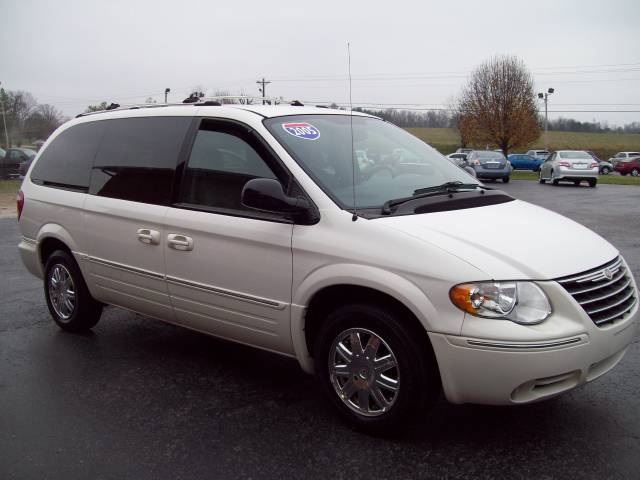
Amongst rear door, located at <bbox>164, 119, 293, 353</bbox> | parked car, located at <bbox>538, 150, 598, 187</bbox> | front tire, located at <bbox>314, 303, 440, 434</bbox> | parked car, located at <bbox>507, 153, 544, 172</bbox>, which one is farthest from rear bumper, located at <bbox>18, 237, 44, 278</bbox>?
A: parked car, located at <bbox>507, 153, 544, 172</bbox>

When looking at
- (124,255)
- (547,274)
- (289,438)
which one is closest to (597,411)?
(547,274)

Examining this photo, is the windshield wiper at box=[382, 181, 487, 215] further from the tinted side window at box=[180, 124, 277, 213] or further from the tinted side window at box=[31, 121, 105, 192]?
the tinted side window at box=[31, 121, 105, 192]

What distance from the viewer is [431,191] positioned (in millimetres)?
4109

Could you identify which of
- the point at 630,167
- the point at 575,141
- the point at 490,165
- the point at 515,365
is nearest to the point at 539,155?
the point at 630,167

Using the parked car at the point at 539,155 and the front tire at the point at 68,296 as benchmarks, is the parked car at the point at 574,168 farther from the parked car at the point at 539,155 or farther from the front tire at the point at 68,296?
the parked car at the point at 539,155

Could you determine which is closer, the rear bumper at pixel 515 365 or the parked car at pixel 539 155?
the rear bumper at pixel 515 365

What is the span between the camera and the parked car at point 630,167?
44562 millimetres

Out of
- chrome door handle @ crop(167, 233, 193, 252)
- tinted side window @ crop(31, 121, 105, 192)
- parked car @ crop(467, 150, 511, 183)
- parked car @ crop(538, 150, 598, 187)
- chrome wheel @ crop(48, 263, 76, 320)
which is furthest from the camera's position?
parked car @ crop(467, 150, 511, 183)

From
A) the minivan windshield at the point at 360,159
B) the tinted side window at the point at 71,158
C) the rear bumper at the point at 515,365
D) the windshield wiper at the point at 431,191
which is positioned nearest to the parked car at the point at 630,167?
the minivan windshield at the point at 360,159

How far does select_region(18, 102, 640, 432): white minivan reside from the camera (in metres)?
3.14

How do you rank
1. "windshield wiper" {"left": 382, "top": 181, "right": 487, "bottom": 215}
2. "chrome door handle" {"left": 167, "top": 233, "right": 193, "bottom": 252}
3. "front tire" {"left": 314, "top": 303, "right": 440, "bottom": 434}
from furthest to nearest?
"chrome door handle" {"left": 167, "top": 233, "right": 193, "bottom": 252} → "windshield wiper" {"left": 382, "top": 181, "right": 487, "bottom": 215} → "front tire" {"left": 314, "top": 303, "right": 440, "bottom": 434}

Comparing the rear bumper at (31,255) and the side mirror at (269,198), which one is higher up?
the side mirror at (269,198)

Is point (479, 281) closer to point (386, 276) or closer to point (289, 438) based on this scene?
point (386, 276)

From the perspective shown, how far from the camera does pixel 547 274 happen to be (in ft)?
10.4
